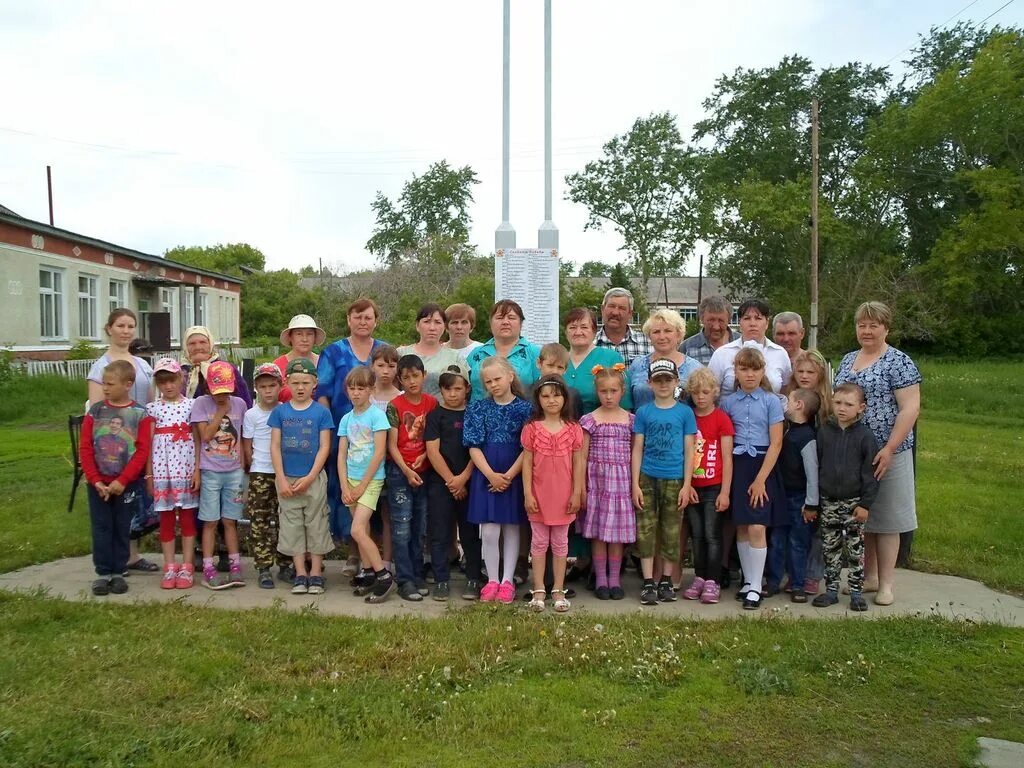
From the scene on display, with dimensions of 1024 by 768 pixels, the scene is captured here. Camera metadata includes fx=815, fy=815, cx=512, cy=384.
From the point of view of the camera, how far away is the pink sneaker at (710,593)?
513 cm

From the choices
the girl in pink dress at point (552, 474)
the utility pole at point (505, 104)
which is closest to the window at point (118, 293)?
the utility pole at point (505, 104)

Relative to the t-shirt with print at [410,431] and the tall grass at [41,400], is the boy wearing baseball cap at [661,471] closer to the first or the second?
the t-shirt with print at [410,431]

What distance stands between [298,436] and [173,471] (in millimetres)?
890

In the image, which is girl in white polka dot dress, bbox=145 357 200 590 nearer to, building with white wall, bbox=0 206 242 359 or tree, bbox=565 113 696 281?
building with white wall, bbox=0 206 242 359

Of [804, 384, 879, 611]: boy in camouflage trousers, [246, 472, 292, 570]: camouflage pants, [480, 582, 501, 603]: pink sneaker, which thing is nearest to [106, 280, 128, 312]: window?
[246, 472, 292, 570]: camouflage pants

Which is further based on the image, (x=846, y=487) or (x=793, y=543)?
(x=793, y=543)

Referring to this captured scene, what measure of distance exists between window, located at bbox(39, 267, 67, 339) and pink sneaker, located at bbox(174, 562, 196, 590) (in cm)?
1825

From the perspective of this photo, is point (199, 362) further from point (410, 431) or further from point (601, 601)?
point (601, 601)

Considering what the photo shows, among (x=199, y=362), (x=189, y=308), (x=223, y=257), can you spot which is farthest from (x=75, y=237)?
(x=223, y=257)

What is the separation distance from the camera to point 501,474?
203 inches

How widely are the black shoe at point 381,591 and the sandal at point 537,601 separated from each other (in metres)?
0.73

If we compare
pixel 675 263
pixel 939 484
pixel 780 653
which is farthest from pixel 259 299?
pixel 780 653

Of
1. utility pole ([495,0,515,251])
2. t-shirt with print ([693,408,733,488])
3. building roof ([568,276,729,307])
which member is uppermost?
building roof ([568,276,729,307])

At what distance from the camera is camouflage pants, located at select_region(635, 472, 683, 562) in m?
5.20
